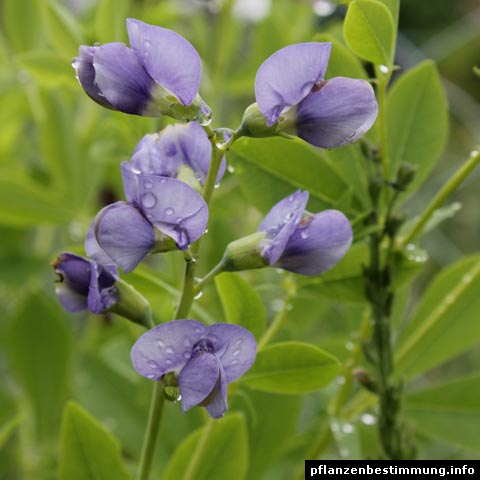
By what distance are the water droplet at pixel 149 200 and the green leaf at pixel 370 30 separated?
20cm

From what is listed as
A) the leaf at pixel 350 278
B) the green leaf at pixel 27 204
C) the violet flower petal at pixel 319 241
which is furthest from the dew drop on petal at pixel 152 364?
the green leaf at pixel 27 204

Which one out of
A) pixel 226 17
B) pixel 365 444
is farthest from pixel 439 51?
pixel 365 444

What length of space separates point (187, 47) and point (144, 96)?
0.05 metres

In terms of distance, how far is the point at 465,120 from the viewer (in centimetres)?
247

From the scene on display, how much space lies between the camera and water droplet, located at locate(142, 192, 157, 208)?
0.53 metres

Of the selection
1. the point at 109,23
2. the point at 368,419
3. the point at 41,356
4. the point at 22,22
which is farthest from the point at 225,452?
the point at 22,22

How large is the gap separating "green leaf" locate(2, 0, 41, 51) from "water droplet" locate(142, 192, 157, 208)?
0.75m

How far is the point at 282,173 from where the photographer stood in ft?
2.38

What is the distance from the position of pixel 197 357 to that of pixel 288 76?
0.18 m

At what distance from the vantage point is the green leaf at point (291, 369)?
655 millimetres

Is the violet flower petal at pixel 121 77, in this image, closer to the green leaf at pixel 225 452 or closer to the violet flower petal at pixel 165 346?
the violet flower petal at pixel 165 346

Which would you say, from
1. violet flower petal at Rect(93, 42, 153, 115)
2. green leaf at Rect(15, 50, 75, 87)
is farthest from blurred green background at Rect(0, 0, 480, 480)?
violet flower petal at Rect(93, 42, 153, 115)

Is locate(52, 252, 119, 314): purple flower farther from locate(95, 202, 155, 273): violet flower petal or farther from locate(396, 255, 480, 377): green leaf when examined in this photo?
locate(396, 255, 480, 377): green leaf

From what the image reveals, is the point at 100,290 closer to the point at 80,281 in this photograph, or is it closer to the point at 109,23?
the point at 80,281
